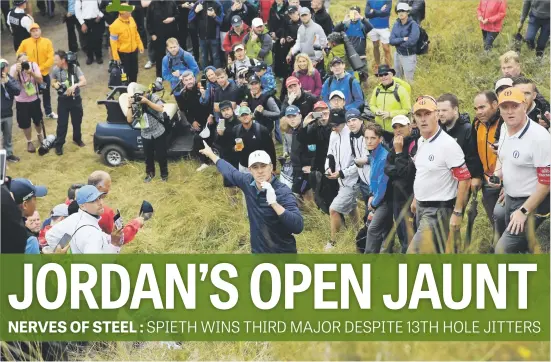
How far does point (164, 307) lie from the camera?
561 cm

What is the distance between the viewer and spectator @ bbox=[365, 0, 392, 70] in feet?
36.6

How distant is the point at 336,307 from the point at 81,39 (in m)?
11.2

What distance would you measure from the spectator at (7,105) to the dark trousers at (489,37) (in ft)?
25.3

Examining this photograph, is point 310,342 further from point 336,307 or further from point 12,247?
point 12,247

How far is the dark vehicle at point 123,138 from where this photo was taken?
1056cm

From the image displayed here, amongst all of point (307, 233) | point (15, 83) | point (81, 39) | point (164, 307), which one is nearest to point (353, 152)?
point (307, 233)

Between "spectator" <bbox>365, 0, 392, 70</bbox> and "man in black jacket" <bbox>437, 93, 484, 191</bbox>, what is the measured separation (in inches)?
216

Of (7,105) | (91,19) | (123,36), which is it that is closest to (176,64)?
(123,36)

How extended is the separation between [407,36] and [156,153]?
14.0 ft

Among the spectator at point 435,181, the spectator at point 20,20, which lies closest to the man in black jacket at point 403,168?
the spectator at point 435,181

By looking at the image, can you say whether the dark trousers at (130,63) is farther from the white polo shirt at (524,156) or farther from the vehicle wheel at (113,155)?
the white polo shirt at (524,156)

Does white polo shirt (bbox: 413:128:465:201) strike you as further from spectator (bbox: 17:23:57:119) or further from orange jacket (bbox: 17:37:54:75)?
orange jacket (bbox: 17:37:54:75)

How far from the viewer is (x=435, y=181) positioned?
5.82 metres

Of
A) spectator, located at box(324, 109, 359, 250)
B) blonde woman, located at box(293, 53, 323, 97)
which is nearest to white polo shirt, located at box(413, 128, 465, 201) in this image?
spectator, located at box(324, 109, 359, 250)
